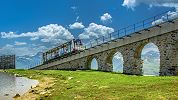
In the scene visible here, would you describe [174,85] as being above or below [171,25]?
below

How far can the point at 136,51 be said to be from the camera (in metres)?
45.4

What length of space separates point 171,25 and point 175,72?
5387 millimetres

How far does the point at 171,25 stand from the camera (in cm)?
3872

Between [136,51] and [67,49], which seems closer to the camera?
[136,51]

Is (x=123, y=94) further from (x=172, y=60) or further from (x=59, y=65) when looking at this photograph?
(x=59, y=65)

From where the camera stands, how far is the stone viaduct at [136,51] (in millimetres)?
38625

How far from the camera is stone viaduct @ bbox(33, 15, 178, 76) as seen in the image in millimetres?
38625

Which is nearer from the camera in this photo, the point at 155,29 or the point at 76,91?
the point at 76,91

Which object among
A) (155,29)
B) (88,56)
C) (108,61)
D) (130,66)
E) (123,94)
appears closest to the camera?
(123,94)

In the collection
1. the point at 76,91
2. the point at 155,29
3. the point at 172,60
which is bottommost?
the point at 76,91

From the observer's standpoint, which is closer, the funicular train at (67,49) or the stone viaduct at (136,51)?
the stone viaduct at (136,51)

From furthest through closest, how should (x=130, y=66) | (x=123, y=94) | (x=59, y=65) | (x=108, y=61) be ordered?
(x=59, y=65), (x=108, y=61), (x=130, y=66), (x=123, y=94)

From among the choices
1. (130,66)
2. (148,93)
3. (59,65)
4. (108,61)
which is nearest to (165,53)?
(130,66)

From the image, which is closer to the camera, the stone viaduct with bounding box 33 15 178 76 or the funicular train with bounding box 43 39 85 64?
the stone viaduct with bounding box 33 15 178 76
